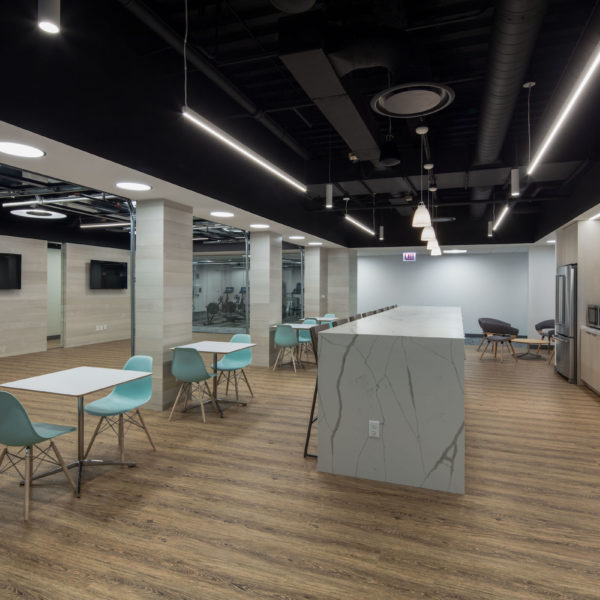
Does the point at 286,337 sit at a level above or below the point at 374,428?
above

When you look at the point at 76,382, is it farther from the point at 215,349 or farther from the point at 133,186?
the point at 133,186

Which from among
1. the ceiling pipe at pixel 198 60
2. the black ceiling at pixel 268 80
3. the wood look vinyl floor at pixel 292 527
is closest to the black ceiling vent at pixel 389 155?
the black ceiling at pixel 268 80

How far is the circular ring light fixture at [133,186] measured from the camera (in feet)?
14.1

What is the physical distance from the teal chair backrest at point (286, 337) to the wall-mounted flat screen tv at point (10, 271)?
6314mm

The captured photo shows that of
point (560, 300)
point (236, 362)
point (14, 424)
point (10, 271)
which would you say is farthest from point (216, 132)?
point (10, 271)

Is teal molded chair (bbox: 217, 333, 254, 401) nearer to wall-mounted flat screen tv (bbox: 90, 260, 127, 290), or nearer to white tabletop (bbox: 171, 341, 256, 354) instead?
white tabletop (bbox: 171, 341, 256, 354)

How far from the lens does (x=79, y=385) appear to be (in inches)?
125

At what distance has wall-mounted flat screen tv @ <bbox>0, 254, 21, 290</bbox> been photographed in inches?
350

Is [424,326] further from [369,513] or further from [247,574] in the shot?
[247,574]

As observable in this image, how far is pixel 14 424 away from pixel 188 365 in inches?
83.3

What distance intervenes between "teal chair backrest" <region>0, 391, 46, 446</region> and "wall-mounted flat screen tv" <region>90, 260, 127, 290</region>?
30.8ft

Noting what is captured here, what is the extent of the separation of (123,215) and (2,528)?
7.09 meters

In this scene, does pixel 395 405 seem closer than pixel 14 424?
No

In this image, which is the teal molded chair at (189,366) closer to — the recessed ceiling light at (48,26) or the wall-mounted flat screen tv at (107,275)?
the recessed ceiling light at (48,26)
